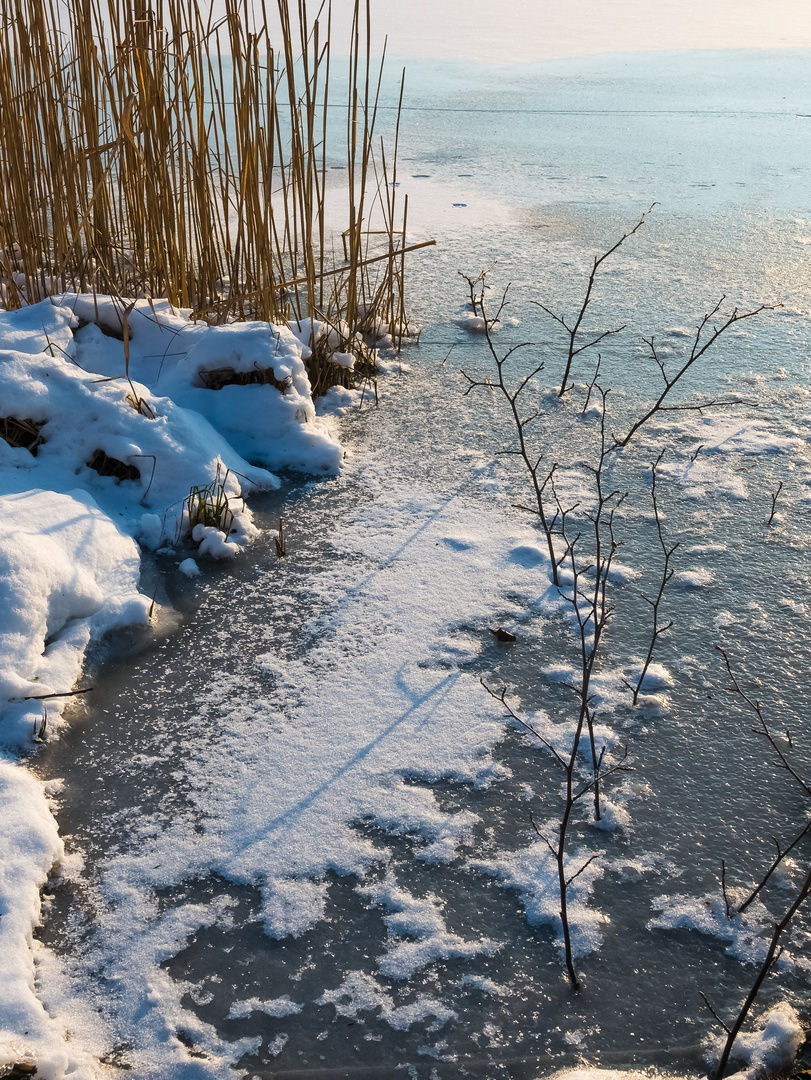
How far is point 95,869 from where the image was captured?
113cm

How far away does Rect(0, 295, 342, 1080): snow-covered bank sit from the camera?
1.13 metres

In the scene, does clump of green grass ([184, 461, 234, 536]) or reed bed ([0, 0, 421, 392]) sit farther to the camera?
reed bed ([0, 0, 421, 392])

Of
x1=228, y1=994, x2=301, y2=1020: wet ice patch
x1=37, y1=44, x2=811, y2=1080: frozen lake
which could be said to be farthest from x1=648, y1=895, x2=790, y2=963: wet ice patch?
x1=228, y1=994, x2=301, y2=1020: wet ice patch

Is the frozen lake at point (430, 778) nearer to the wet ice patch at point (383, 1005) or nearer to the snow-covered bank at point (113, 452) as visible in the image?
the wet ice patch at point (383, 1005)

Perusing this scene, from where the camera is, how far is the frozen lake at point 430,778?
0.98 m

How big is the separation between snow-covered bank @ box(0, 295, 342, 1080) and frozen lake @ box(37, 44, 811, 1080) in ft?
0.17

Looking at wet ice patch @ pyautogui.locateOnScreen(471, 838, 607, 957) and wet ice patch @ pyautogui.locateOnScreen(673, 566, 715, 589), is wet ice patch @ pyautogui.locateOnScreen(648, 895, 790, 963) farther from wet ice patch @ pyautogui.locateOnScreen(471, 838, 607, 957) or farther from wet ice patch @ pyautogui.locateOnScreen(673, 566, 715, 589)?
wet ice patch @ pyautogui.locateOnScreen(673, 566, 715, 589)

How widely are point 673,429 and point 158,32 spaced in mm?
1646

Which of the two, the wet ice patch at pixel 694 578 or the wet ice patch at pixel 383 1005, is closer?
the wet ice patch at pixel 383 1005

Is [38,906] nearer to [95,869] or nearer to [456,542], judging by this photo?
[95,869]

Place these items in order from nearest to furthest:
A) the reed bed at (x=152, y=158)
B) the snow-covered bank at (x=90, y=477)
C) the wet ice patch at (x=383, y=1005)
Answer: the wet ice patch at (x=383, y=1005) → the snow-covered bank at (x=90, y=477) → the reed bed at (x=152, y=158)

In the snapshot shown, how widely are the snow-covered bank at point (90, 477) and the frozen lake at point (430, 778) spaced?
0.17 feet

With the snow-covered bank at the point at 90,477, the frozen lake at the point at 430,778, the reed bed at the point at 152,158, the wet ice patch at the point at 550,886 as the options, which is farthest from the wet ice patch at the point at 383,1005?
the reed bed at the point at 152,158

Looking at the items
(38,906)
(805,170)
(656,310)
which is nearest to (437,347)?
(656,310)
